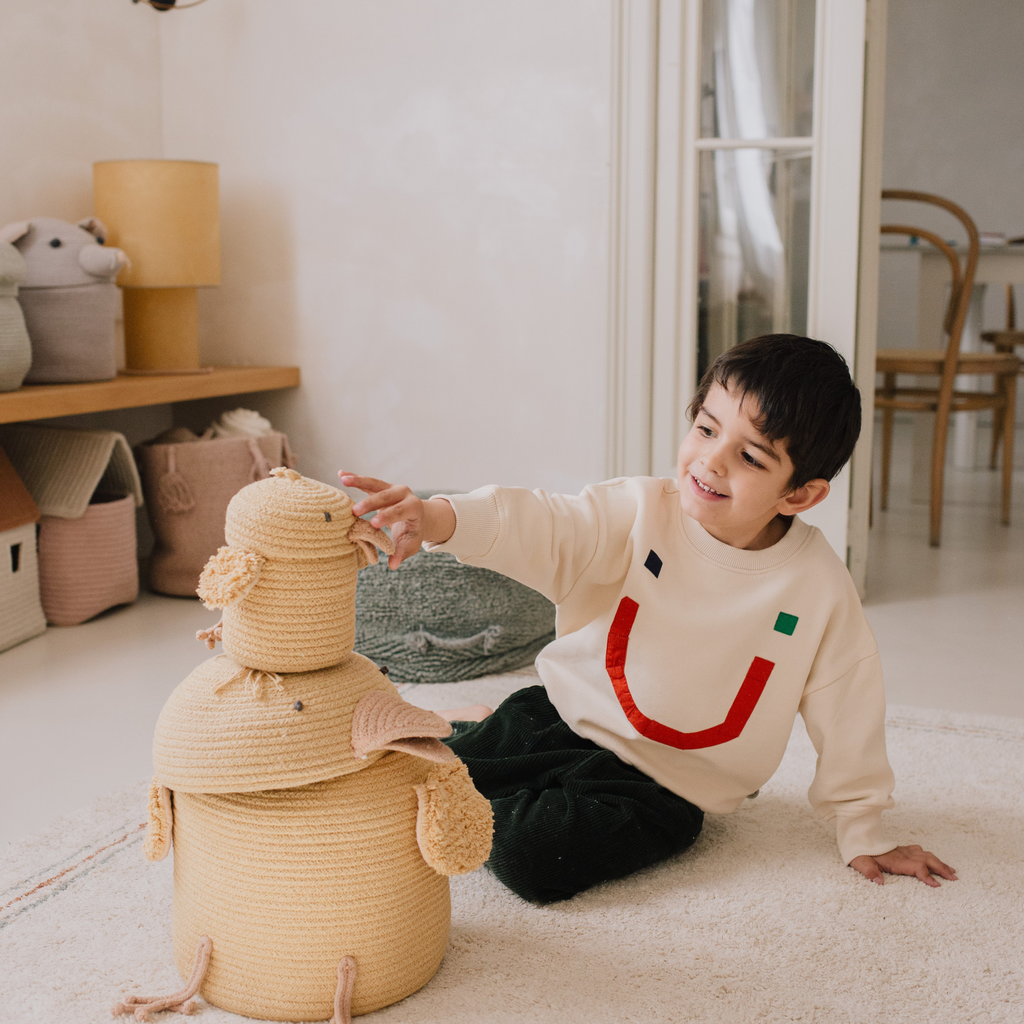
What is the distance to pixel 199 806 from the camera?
870 mm

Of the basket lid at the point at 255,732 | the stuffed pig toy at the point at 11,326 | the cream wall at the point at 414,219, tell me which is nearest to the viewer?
the basket lid at the point at 255,732

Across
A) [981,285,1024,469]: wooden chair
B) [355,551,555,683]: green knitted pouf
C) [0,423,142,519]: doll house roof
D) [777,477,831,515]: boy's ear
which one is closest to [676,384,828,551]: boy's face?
[777,477,831,515]: boy's ear

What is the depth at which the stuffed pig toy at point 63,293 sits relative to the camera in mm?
2059

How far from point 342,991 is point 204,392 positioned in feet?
5.73

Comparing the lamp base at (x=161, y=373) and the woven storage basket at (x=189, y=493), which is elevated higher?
the lamp base at (x=161, y=373)

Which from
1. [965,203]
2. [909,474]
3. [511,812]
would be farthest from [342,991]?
[965,203]

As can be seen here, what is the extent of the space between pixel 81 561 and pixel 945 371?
214cm

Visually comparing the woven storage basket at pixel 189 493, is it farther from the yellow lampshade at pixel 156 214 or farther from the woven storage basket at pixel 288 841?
the woven storage basket at pixel 288 841

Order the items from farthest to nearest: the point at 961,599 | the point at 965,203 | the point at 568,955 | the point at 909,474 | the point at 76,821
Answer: the point at 965,203
the point at 909,474
the point at 961,599
the point at 76,821
the point at 568,955

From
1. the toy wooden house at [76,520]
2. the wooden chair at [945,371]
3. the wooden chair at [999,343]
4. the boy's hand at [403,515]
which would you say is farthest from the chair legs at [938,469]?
the boy's hand at [403,515]

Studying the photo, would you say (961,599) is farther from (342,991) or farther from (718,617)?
(342,991)

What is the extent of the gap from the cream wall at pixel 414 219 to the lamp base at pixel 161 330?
272mm

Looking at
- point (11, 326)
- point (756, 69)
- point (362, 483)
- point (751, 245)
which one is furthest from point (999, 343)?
point (362, 483)

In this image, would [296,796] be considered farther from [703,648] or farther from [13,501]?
[13,501]
